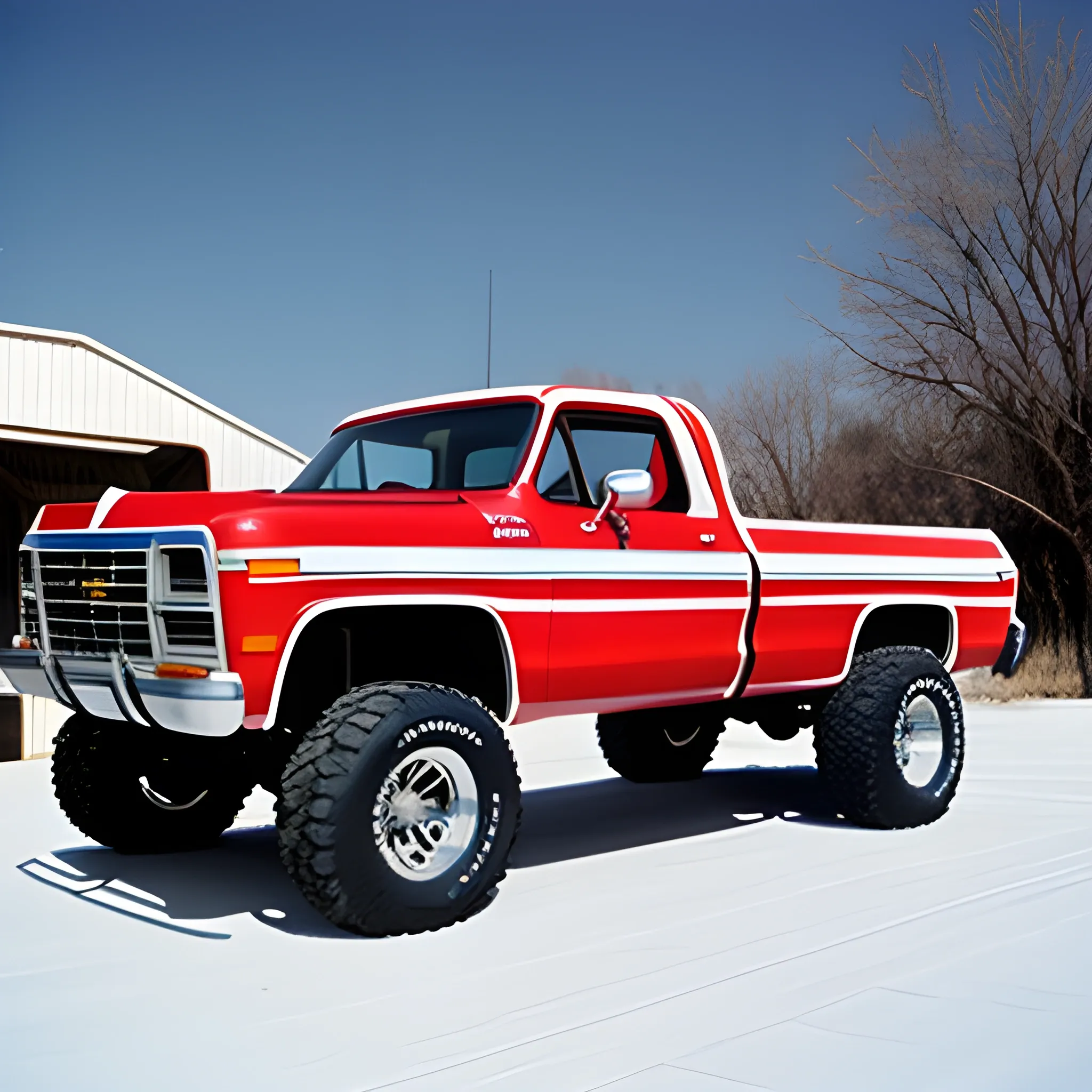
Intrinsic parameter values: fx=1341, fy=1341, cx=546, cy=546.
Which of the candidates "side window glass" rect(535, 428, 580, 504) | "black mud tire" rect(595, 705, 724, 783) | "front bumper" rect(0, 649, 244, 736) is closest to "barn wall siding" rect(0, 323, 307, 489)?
"black mud tire" rect(595, 705, 724, 783)

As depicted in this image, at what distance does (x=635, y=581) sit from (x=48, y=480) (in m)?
18.5

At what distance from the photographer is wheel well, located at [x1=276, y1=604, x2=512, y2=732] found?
5598 millimetres

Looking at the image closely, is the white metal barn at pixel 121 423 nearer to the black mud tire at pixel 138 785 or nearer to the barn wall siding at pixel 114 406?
the barn wall siding at pixel 114 406

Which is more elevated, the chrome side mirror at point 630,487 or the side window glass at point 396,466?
the side window glass at point 396,466

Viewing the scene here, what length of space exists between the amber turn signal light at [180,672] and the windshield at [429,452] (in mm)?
1703

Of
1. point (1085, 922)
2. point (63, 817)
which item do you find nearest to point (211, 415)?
point (63, 817)

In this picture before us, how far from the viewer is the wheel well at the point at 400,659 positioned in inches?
220

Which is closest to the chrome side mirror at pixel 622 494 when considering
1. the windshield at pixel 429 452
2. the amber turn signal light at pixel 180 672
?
the windshield at pixel 429 452

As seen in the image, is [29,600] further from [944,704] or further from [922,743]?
[944,704]

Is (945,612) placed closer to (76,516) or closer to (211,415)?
(76,516)

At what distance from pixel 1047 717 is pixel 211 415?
10.4m

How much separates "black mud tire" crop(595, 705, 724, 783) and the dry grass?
25.8 feet

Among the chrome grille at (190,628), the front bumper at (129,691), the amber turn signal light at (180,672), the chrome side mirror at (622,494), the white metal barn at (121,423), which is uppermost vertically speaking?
the white metal barn at (121,423)

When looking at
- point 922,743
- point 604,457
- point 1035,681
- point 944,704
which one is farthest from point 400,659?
point 1035,681
